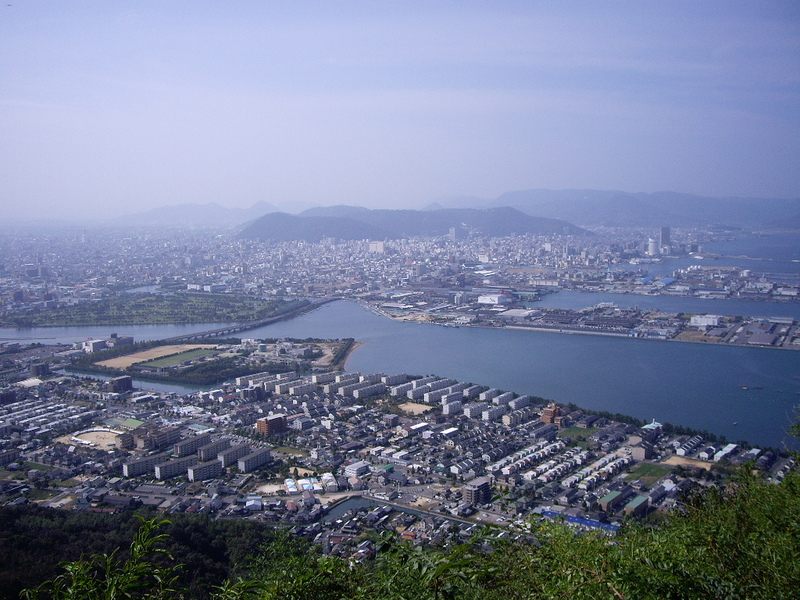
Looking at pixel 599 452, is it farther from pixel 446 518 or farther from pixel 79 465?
pixel 79 465

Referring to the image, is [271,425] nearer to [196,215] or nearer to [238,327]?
[238,327]

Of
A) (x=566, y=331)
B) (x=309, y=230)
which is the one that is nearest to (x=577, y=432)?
(x=566, y=331)

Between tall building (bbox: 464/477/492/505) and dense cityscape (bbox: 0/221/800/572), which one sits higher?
tall building (bbox: 464/477/492/505)

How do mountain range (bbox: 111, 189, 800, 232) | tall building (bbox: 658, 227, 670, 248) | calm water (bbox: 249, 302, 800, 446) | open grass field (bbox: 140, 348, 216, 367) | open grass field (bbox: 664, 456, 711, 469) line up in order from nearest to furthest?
1. open grass field (bbox: 664, 456, 711, 469)
2. calm water (bbox: 249, 302, 800, 446)
3. open grass field (bbox: 140, 348, 216, 367)
4. tall building (bbox: 658, 227, 670, 248)
5. mountain range (bbox: 111, 189, 800, 232)

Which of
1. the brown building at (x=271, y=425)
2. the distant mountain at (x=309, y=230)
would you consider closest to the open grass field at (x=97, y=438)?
the brown building at (x=271, y=425)

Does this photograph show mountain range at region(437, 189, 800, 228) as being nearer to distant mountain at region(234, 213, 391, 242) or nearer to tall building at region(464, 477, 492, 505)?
distant mountain at region(234, 213, 391, 242)

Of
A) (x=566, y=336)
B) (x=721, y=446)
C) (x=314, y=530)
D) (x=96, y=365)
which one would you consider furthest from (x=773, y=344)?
(x=96, y=365)

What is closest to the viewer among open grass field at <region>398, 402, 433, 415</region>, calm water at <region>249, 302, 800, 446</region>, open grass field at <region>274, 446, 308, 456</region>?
open grass field at <region>274, 446, 308, 456</region>

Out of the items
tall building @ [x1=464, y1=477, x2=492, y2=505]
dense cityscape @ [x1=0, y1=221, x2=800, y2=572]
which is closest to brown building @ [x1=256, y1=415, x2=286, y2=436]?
dense cityscape @ [x1=0, y1=221, x2=800, y2=572]

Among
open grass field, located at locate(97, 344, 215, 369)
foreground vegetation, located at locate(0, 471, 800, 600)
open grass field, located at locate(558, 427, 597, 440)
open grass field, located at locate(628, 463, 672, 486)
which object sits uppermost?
foreground vegetation, located at locate(0, 471, 800, 600)
